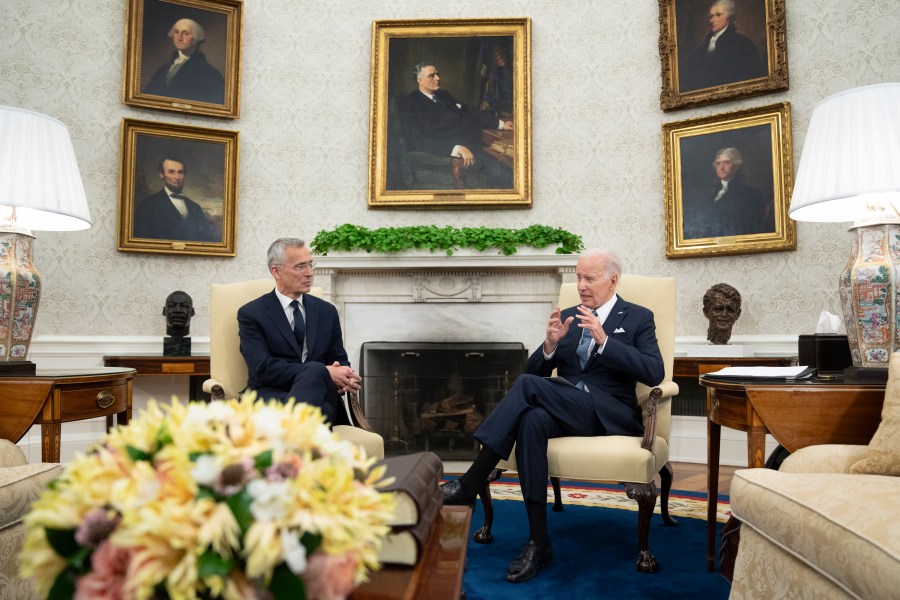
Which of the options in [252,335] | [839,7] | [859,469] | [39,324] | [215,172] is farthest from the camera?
[215,172]

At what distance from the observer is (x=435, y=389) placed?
5.19 m

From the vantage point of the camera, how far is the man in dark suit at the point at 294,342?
10.3 feet

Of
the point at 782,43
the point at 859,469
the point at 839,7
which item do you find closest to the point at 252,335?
the point at 859,469

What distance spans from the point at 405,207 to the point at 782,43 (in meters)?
3.44

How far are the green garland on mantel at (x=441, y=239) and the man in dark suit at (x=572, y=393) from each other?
70.1 inches

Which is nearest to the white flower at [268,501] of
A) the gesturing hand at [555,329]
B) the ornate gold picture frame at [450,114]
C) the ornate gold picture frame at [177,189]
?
the gesturing hand at [555,329]

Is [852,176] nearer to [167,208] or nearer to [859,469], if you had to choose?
[859,469]

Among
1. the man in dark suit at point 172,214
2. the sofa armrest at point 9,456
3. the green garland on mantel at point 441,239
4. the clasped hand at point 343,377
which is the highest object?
the man in dark suit at point 172,214

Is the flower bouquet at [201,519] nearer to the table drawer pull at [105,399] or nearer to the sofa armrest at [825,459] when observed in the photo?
the sofa armrest at [825,459]

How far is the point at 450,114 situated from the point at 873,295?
4.14m

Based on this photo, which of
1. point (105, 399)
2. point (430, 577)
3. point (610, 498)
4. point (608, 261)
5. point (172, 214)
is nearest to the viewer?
point (430, 577)

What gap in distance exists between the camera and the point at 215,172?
568 centimetres

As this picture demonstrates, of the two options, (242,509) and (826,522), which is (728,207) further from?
(242,509)

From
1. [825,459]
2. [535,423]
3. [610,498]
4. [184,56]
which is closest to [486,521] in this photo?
[535,423]
